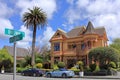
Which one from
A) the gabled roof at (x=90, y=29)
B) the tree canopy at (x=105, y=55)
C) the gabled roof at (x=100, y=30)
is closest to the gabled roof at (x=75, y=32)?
the gabled roof at (x=90, y=29)

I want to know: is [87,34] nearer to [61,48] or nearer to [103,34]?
[103,34]

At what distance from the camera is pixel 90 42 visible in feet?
179

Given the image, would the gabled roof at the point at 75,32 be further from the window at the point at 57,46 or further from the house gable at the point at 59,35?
the window at the point at 57,46

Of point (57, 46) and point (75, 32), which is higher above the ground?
point (75, 32)

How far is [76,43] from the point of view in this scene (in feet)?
A: 193

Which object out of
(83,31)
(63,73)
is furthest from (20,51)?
(63,73)

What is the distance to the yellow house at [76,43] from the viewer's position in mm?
54856

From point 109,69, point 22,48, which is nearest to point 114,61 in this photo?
point 109,69

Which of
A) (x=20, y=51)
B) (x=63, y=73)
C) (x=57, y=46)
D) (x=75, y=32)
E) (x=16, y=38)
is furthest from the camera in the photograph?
(x=20, y=51)

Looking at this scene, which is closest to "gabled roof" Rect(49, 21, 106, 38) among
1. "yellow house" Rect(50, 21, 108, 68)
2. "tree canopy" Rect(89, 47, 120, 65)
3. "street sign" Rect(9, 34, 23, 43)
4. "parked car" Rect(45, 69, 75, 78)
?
"yellow house" Rect(50, 21, 108, 68)

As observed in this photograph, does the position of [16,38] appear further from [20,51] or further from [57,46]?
[20,51]

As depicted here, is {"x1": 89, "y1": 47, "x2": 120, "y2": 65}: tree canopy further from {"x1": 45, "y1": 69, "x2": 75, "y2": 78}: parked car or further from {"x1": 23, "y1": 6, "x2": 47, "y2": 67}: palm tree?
{"x1": 23, "y1": 6, "x2": 47, "y2": 67}: palm tree

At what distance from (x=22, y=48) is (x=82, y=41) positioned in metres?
47.3

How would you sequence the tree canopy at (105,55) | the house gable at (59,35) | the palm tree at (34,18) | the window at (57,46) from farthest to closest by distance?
the window at (57,46), the house gable at (59,35), the palm tree at (34,18), the tree canopy at (105,55)
